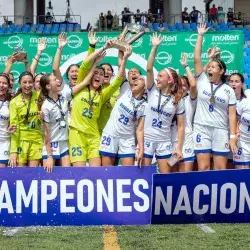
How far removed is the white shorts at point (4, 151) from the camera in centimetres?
847

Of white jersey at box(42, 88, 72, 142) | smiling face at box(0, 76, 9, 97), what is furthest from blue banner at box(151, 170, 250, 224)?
smiling face at box(0, 76, 9, 97)

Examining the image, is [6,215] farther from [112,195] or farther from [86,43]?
[86,43]

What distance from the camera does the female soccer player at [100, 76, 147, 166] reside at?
809 cm

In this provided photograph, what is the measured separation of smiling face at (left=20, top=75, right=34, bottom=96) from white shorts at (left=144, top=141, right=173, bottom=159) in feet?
4.93

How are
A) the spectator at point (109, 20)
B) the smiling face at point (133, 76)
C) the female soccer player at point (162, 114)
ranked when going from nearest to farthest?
the female soccer player at point (162, 114), the smiling face at point (133, 76), the spectator at point (109, 20)

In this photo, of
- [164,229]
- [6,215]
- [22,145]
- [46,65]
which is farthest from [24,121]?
[46,65]

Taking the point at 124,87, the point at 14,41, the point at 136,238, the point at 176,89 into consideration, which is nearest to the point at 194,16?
the point at 14,41

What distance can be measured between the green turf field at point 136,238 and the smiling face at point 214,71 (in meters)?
1.85

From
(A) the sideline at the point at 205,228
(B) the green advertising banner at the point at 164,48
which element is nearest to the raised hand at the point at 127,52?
(A) the sideline at the point at 205,228

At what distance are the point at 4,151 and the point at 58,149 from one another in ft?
2.37

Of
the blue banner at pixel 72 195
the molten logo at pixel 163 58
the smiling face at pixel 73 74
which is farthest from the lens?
the molten logo at pixel 163 58

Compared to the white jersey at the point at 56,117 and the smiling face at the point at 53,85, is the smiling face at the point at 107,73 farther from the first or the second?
the smiling face at the point at 53,85

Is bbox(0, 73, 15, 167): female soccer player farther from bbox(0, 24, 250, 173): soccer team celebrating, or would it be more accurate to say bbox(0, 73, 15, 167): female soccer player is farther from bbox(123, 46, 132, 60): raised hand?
bbox(123, 46, 132, 60): raised hand

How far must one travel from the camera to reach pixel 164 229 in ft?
24.4
